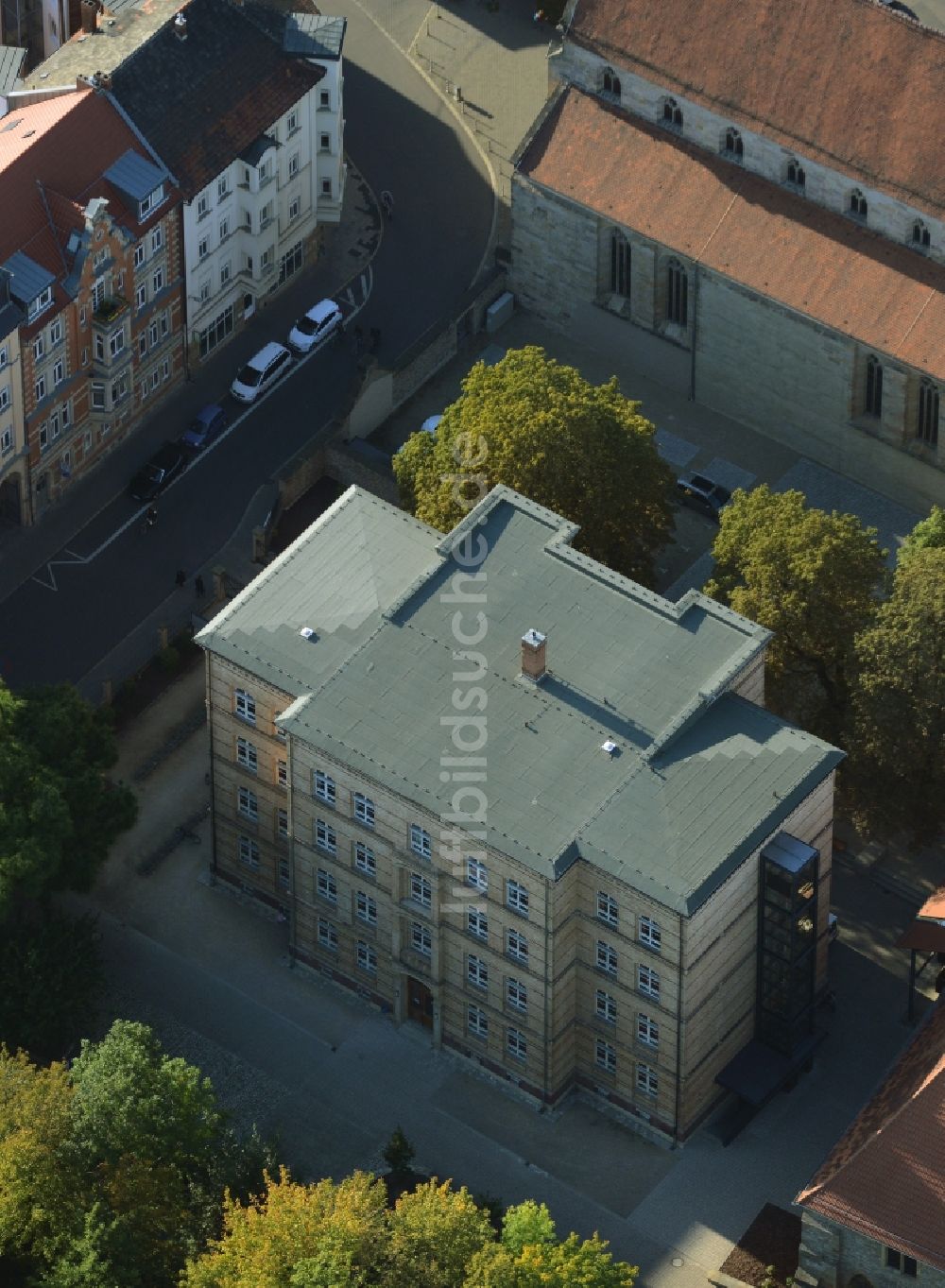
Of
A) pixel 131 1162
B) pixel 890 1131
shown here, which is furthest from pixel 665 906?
pixel 131 1162

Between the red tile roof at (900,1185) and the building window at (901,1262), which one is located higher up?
the red tile roof at (900,1185)

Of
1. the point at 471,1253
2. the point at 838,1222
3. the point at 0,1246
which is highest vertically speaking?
the point at 838,1222

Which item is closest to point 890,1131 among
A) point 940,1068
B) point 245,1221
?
point 940,1068

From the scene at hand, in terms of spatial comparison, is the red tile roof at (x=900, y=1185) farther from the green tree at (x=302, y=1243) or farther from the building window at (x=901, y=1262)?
the green tree at (x=302, y=1243)

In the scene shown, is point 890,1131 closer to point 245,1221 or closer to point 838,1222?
point 838,1222

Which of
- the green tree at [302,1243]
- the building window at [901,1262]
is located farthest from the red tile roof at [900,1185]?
the green tree at [302,1243]

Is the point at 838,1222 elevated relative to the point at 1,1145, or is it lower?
elevated
